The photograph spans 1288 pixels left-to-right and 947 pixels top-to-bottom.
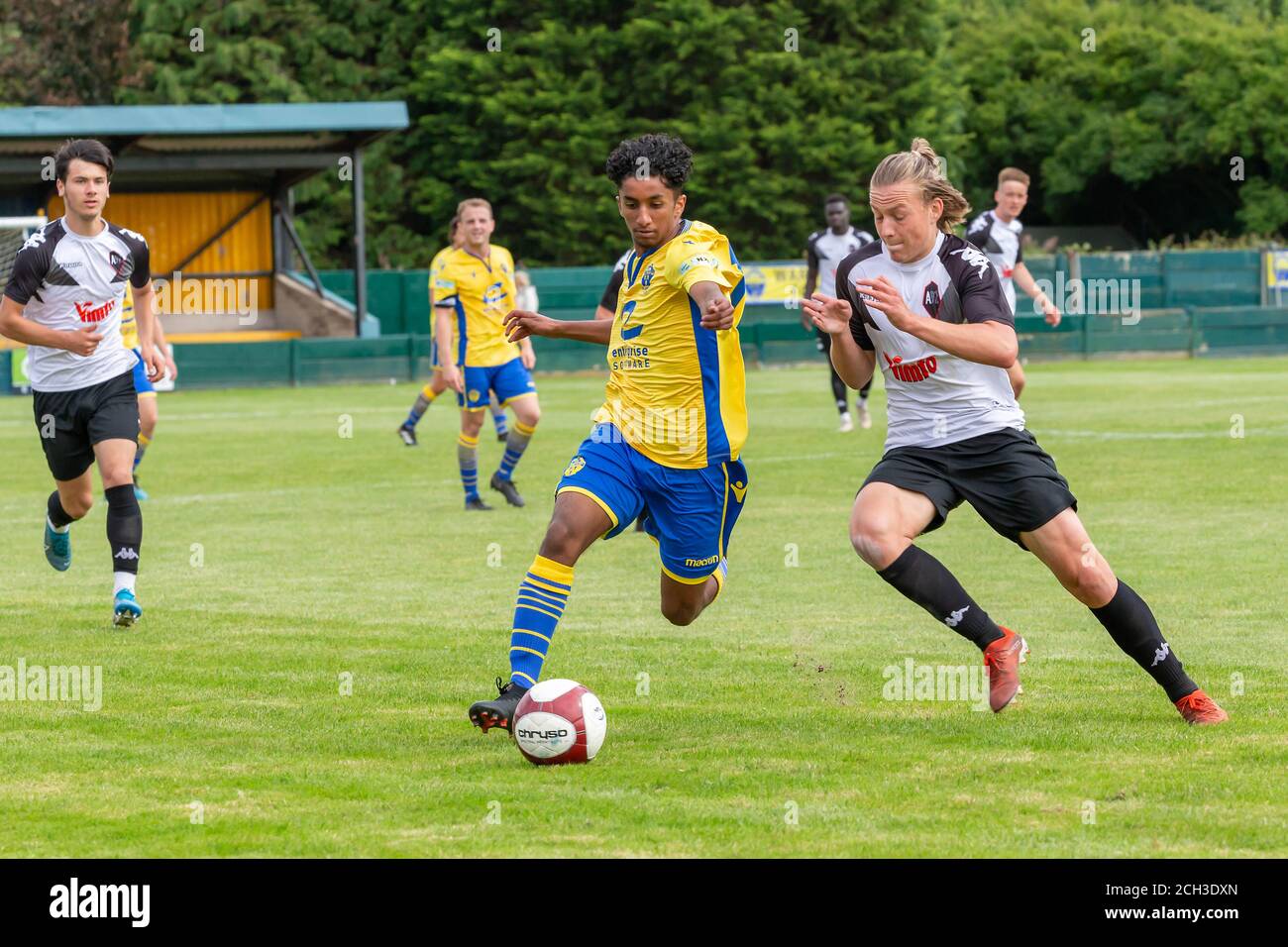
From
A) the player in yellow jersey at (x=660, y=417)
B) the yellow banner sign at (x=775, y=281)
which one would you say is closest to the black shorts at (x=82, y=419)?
the player in yellow jersey at (x=660, y=417)

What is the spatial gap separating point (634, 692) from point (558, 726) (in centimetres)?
142

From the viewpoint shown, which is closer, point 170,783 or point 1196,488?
point 170,783

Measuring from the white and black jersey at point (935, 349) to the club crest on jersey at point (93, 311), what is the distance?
4270mm

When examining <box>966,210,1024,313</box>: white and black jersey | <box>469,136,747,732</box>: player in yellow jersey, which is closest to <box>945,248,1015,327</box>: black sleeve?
<box>469,136,747,732</box>: player in yellow jersey

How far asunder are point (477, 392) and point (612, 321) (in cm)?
788

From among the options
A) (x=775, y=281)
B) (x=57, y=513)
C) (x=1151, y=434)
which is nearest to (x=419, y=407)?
(x=1151, y=434)

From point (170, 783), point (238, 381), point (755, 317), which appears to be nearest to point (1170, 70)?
point (755, 317)

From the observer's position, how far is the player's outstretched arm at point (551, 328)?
709cm

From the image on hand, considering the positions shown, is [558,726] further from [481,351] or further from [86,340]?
[481,351]

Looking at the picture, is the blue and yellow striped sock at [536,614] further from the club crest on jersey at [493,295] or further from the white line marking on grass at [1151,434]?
the white line marking on grass at [1151,434]

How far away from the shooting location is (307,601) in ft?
33.6

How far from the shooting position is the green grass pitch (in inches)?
214

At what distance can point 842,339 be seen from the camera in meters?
6.89
